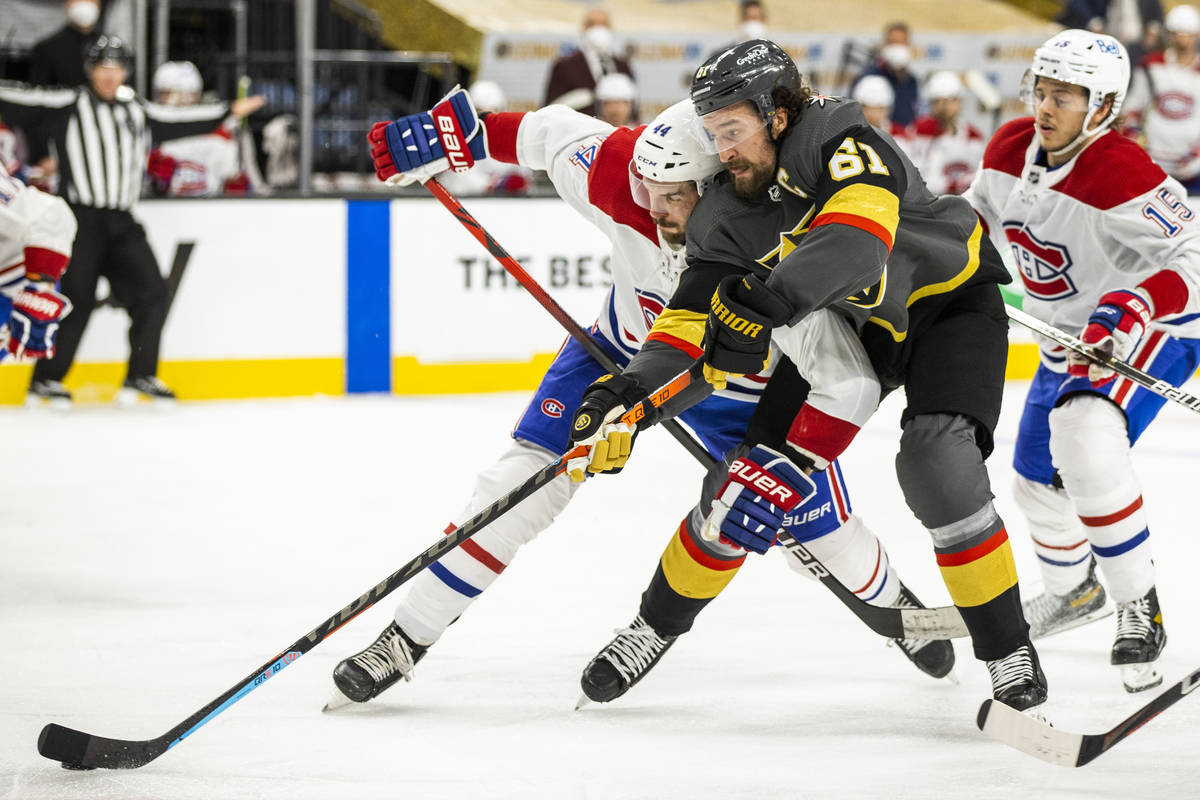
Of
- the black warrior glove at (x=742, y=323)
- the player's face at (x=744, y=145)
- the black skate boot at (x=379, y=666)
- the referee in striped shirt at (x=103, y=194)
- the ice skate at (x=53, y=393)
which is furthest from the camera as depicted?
the referee in striped shirt at (x=103, y=194)

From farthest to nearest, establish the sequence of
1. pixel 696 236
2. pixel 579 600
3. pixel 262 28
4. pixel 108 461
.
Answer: pixel 262 28 → pixel 108 461 → pixel 579 600 → pixel 696 236

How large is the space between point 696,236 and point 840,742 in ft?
2.74

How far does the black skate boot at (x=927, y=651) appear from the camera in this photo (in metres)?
2.87

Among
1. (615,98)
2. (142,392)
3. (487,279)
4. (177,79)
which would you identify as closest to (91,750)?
(142,392)

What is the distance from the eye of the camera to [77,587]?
3.53 metres

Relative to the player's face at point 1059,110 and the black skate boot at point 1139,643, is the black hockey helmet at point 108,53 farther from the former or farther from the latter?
the black skate boot at point 1139,643

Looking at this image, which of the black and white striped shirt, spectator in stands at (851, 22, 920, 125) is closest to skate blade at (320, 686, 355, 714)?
the black and white striped shirt

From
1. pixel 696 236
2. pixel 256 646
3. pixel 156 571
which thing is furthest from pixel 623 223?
pixel 156 571

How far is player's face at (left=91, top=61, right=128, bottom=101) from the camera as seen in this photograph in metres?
6.18

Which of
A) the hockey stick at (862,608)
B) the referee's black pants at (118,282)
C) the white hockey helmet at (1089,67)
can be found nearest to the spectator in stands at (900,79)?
the referee's black pants at (118,282)

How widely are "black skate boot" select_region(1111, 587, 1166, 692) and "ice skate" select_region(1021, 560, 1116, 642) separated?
0.22m

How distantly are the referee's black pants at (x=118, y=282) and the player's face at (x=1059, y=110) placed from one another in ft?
12.6

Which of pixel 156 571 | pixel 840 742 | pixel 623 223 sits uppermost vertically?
pixel 623 223

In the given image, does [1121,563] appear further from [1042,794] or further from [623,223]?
[623,223]
